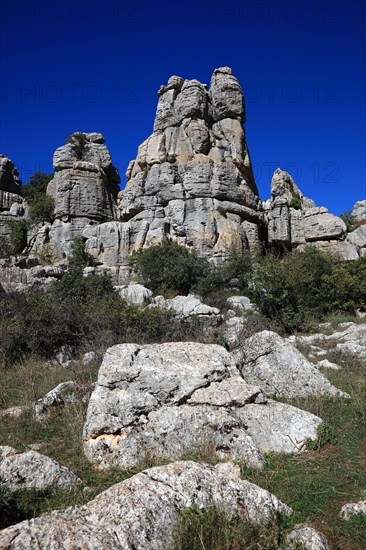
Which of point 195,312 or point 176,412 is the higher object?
point 195,312

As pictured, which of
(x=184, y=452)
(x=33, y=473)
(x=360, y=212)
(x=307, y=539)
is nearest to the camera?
(x=307, y=539)

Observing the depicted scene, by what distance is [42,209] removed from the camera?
1059 inches

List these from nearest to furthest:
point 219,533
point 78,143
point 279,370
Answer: point 219,533
point 279,370
point 78,143

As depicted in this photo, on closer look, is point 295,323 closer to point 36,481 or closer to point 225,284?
point 225,284

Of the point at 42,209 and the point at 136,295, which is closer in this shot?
the point at 136,295

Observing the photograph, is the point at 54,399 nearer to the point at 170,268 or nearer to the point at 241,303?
the point at 241,303

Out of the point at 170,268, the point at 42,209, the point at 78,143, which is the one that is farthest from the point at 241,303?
the point at 78,143

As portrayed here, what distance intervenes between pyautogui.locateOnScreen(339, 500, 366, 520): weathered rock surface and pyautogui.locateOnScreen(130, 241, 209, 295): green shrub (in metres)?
14.1

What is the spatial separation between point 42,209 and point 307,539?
1088 inches

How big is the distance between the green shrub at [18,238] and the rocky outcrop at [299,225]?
17.6 m

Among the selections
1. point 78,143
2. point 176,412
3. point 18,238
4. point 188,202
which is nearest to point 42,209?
point 18,238

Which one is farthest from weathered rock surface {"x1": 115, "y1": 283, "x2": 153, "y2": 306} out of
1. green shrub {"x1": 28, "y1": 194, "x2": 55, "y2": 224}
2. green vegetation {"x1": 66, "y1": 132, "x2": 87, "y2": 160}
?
green vegetation {"x1": 66, "y1": 132, "x2": 87, "y2": 160}

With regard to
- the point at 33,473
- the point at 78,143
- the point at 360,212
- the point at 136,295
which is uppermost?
the point at 78,143

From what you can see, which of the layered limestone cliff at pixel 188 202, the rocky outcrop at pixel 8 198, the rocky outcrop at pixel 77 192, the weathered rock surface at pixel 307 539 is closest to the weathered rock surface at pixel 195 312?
the layered limestone cliff at pixel 188 202
